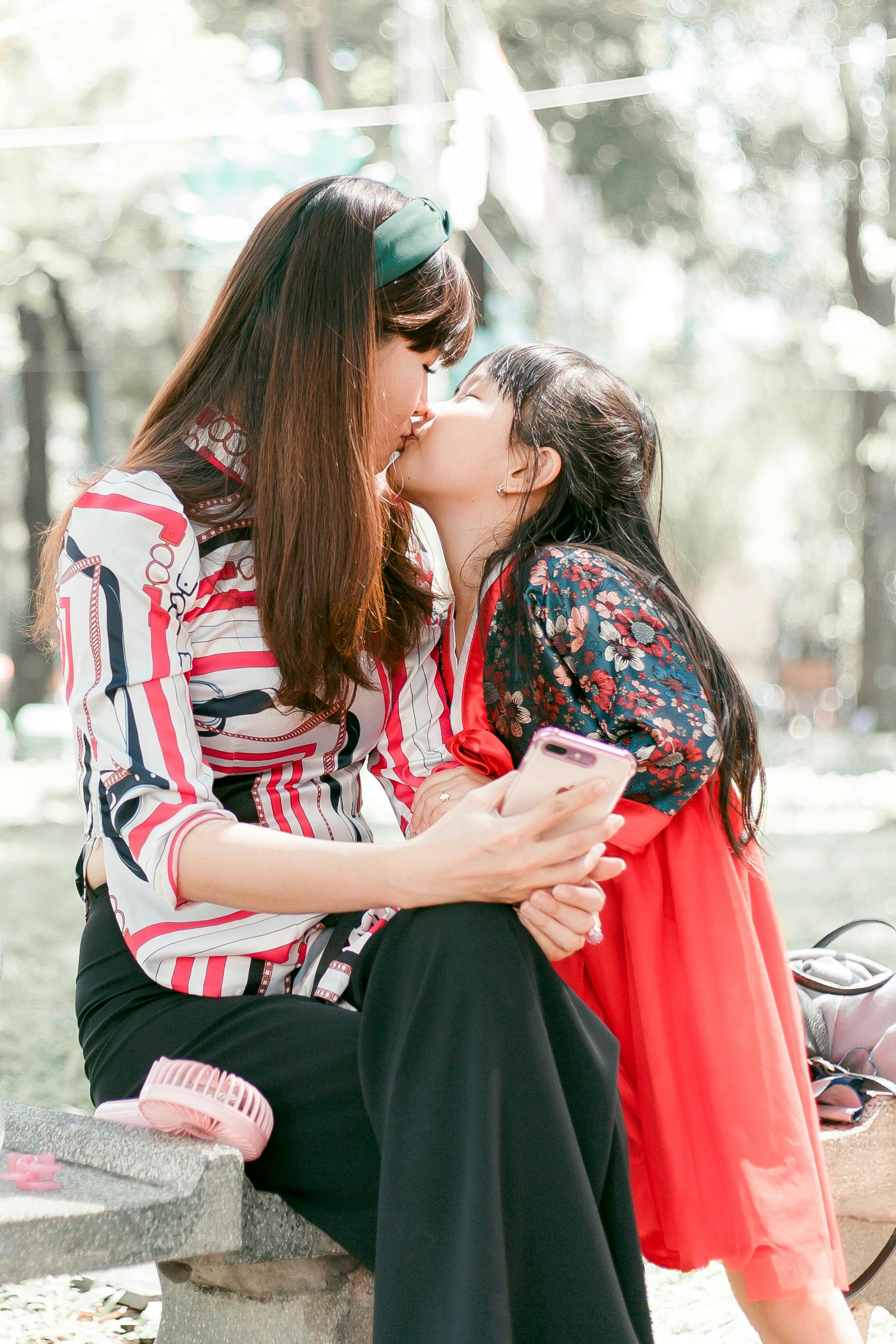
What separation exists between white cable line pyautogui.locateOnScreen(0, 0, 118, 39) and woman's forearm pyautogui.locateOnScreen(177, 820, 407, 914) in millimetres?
9994

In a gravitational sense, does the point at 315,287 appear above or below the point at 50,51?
→ below

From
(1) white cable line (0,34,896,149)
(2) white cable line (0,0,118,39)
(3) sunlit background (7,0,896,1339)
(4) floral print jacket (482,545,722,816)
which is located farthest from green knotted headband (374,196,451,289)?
(2) white cable line (0,0,118,39)

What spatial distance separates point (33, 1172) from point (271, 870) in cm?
42

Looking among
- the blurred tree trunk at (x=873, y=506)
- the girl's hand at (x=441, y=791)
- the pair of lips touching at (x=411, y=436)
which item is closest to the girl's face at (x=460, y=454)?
the pair of lips touching at (x=411, y=436)

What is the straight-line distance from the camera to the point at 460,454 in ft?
7.18

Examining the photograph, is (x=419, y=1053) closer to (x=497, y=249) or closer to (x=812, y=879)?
(x=812, y=879)

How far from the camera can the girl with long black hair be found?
1786 mm

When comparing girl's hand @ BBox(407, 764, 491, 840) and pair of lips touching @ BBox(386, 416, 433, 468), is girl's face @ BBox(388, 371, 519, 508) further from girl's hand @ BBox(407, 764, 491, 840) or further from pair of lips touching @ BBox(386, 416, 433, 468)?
girl's hand @ BBox(407, 764, 491, 840)


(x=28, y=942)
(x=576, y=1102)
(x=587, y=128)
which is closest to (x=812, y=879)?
(x=28, y=942)

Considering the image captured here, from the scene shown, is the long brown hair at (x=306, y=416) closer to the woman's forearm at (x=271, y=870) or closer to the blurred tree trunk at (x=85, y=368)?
the woman's forearm at (x=271, y=870)

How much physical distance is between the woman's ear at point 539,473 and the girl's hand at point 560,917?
2.80 ft

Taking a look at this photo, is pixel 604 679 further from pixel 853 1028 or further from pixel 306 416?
pixel 853 1028

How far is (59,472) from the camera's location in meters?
19.8

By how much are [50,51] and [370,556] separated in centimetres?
1045
